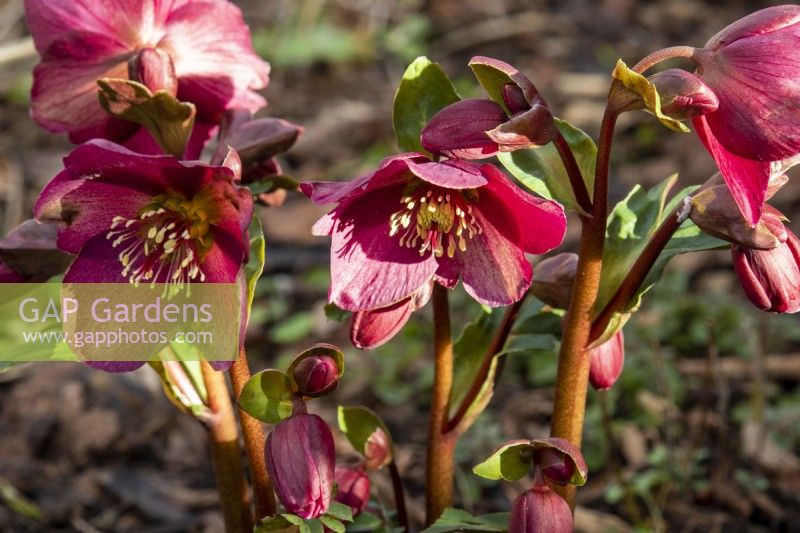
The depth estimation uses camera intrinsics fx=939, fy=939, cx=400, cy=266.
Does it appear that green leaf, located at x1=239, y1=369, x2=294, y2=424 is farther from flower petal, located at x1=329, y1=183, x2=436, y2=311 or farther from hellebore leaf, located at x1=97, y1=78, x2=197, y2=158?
hellebore leaf, located at x1=97, y1=78, x2=197, y2=158

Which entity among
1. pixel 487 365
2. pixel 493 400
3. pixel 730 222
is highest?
pixel 730 222

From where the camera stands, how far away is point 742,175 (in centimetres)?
101

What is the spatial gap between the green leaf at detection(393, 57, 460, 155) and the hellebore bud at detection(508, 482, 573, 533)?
46 cm

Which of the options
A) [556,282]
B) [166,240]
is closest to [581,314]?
[556,282]

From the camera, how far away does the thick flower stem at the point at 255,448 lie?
115cm

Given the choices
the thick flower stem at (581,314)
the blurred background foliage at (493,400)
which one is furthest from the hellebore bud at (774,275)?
the blurred background foliage at (493,400)

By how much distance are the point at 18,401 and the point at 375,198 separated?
1.56 metres

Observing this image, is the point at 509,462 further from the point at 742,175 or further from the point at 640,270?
the point at 742,175

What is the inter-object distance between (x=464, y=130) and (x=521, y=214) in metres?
0.14

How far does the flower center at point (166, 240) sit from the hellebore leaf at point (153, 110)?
3.0 inches

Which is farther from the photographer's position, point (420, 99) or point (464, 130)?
point (420, 99)

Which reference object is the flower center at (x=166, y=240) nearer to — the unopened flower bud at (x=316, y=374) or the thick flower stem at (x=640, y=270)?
the unopened flower bud at (x=316, y=374)

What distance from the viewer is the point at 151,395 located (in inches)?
94.6

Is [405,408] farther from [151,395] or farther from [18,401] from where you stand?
[18,401]
